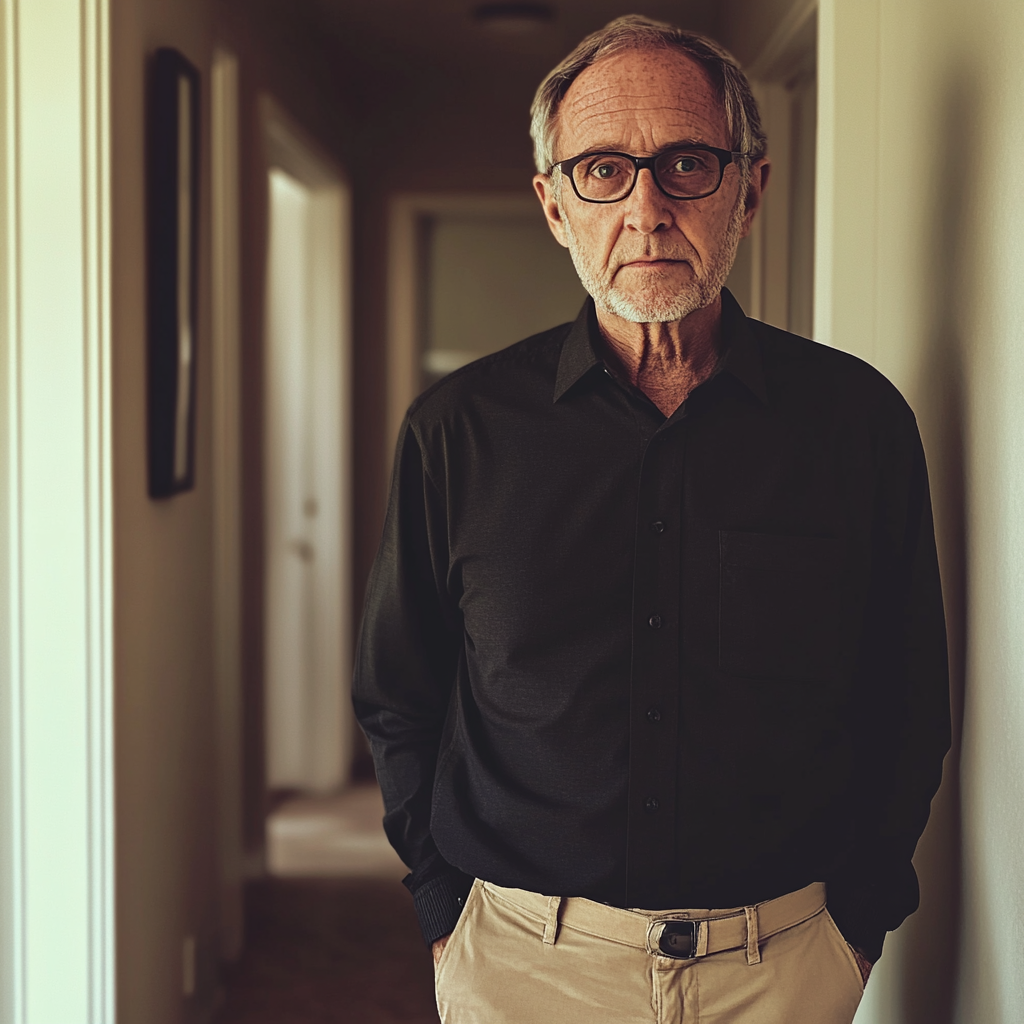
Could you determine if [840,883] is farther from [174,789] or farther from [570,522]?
[174,789]

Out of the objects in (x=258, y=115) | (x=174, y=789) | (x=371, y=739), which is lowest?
(x=174, y=789)

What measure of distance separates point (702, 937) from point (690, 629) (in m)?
0.32

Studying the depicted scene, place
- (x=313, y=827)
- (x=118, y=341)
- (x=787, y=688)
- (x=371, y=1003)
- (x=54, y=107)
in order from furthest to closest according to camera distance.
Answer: (x=313, y=827) → (x=371, y=1003) → (x=118, y=341) → (x=54, y=107) → (x=787, y=688)

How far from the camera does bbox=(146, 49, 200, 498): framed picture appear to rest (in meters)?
2.08

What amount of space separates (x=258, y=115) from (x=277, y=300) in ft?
4.08

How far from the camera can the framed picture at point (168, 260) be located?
2.08m

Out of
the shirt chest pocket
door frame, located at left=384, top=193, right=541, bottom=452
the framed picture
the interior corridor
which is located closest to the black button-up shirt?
the shirt chest pocket

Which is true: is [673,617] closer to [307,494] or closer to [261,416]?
[261,416]

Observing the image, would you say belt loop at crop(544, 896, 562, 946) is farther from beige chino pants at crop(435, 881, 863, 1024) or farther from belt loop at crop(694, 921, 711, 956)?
belt loop at crop(694, 921, 711, 956)

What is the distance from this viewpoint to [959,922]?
1.28 m

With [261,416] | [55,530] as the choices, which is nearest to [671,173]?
[55,530]

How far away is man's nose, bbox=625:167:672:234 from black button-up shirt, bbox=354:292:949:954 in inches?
6.0

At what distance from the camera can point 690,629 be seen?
117cm

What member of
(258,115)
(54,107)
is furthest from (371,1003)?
A: (258,115)
